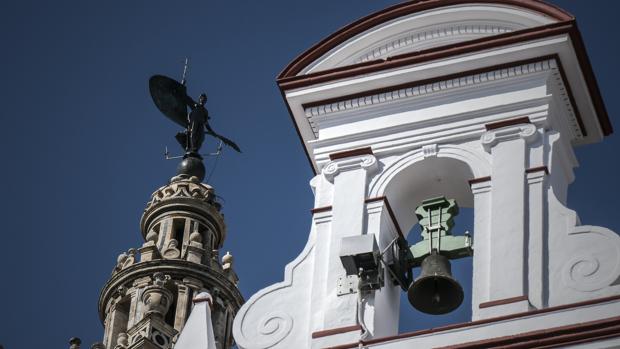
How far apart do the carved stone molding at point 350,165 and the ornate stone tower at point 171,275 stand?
13.0 meters

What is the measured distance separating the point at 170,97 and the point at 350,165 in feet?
51.5

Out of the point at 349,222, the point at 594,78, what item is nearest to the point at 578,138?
the point at 594,78

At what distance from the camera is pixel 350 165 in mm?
39094

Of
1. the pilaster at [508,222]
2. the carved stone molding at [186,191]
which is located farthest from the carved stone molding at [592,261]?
the carved stone molding at [186,191]

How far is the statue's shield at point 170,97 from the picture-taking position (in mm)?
54219

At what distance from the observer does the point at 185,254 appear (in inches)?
2172

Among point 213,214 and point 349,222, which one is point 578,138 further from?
point 213,214

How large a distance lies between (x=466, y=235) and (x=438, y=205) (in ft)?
2.47

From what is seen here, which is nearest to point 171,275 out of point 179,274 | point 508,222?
point 179,274

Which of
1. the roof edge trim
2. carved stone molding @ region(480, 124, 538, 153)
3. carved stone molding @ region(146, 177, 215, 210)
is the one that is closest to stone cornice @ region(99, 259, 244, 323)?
carved stone molding @ region(146, 177, 215, 210)

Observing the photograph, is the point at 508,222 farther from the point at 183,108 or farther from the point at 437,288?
A: the point at 183,108

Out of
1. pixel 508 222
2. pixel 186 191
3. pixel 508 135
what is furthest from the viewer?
pixel 186 191

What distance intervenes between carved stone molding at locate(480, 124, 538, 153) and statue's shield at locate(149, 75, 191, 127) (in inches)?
650

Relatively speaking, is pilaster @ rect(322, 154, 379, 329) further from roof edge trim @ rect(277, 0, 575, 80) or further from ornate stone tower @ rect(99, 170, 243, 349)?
ornate stone tower @ rect(99, 170, 243, 349)
